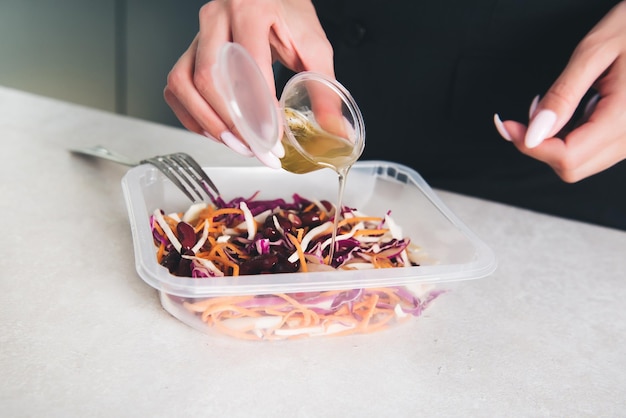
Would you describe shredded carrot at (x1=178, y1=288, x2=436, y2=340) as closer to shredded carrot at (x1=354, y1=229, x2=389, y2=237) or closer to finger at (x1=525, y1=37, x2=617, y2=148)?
shredded carrot at (x1=354, y1=229, x2=389, y2=237)

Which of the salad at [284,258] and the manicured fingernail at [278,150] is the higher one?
the manicured fingernail at [278,150]

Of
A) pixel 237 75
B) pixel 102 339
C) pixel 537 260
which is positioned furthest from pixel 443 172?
pixel 102 339

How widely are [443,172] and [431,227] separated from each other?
0.48 meters

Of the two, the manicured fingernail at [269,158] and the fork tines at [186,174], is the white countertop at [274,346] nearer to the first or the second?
the fork tines at [186,174]

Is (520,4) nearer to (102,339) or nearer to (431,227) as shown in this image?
(431,227)

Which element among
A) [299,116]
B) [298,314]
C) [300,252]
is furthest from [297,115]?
[298,314]

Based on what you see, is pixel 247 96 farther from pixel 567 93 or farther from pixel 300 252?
pixel 567 93

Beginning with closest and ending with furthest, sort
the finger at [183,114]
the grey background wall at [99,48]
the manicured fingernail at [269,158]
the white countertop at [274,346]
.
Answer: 1. the white countertop at [274,346]
2. the manicured fingernail at [269,158]
3. the finger at [183,114]
4. the grey background wall at [99,48]

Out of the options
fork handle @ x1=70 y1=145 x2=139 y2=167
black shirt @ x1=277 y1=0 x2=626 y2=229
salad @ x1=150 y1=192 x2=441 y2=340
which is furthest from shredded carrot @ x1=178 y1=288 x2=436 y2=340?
black shirt @ x1=277 y1=0 x2=626 y2=229

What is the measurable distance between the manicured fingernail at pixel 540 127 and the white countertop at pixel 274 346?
0.30 meters

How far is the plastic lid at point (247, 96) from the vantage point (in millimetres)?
858

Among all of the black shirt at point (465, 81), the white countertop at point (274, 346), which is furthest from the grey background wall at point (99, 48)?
the white countertop at point (274, 346)

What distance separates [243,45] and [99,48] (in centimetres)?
275

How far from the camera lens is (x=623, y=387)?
98cm
